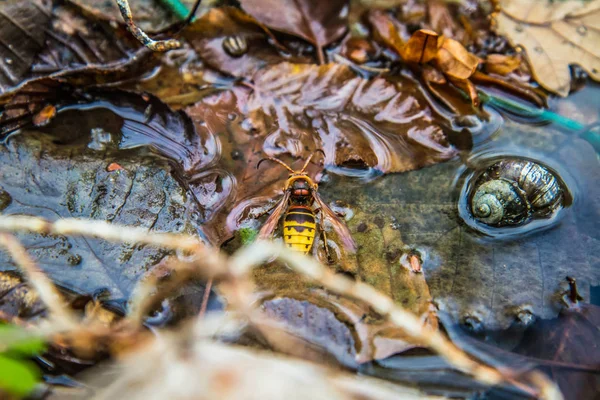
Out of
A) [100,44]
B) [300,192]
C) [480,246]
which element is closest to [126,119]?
[100,44]

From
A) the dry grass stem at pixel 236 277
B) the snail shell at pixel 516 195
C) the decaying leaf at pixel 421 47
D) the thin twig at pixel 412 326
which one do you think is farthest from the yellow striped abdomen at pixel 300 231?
the decaying leaf at pixel 421 47

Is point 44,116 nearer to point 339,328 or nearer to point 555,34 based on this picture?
point 339,328

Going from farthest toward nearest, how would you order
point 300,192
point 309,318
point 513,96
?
point 513,96 < point 300,192 < point 309,318

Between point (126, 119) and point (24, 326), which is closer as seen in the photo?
point (24, 326)

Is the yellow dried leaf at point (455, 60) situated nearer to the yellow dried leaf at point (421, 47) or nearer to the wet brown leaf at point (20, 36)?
the yellow dried leaf at point (421, 47)

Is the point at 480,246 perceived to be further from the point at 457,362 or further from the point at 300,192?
the point at 300,192

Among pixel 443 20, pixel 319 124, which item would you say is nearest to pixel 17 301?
pixel 319 124
